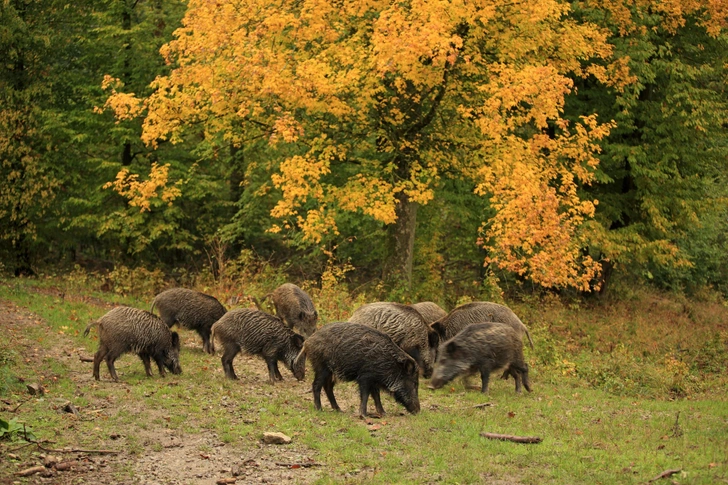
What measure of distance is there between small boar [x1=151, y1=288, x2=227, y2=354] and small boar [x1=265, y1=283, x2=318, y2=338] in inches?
64.7

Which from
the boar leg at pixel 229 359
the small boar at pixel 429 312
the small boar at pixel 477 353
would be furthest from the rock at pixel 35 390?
the small boar at pixel 429 312

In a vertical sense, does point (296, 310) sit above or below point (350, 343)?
below

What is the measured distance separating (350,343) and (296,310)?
5522 mm

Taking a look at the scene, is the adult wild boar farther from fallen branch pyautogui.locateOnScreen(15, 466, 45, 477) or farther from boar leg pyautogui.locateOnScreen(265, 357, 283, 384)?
fallen branch pyautogui.locateOnScreen(15, 466, 45, 477)

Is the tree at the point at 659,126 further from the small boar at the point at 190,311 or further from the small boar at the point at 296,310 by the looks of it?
the small boar at the point at 190,311

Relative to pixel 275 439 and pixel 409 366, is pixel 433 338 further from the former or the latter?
pixel 275 439

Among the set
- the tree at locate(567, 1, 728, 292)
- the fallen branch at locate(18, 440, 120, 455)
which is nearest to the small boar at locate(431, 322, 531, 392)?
the fallen branch at locate(18, 440, 120, 455)

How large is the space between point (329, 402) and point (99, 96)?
729 inches

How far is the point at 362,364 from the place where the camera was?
11.3m

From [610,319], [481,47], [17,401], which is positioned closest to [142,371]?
[17,401]

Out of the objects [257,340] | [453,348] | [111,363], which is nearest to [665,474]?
[453,348]

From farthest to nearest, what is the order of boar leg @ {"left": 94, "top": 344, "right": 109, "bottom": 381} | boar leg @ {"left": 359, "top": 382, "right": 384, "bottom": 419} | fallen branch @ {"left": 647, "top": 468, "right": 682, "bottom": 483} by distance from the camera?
boar leg @ {"left": 94, "top": 344, "right": 109, "bottom": 381}
boar leg @ {"left": 359, "top": 382, "right": 384, "bottom": 419}
fallen branch @ {"left": 647, "top": 468, "right": 682, "bottom": 483}

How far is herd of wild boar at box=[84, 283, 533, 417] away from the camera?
11.4 m

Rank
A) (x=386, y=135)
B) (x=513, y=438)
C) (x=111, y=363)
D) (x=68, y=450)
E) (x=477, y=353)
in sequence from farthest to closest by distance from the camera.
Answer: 1. (x=386, y=135)
2. (x=477, y=353)
3. (x=111, y=363)
4. (x=513, y=438)
5. (x=68, y=450)
